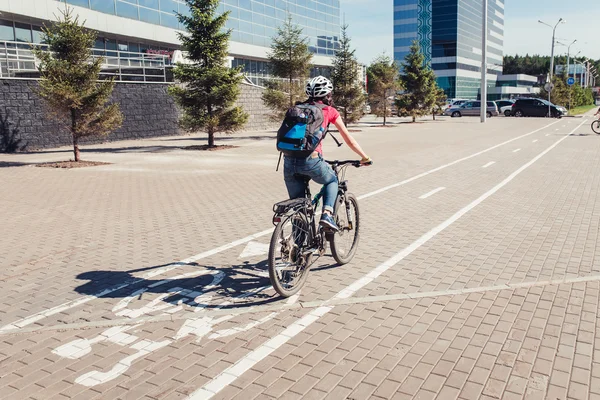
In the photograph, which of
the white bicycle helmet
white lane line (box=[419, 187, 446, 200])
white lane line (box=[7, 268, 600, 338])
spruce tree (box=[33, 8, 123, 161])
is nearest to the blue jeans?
the white bicycle helmet

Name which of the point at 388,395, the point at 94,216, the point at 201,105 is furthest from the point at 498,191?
the point at 201,105

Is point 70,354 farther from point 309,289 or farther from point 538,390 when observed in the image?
point 538,390

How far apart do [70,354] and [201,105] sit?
17568mm

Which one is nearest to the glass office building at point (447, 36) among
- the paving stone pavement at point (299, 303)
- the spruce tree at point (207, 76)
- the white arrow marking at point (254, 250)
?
the spruce tree at point (207, 76)

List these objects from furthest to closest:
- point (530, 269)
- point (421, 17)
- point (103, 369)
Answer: point (421, 17), point (530, 269), point (103, 369)

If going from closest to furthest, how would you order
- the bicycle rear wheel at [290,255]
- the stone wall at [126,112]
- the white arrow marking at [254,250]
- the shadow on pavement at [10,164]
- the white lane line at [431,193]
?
the bicycle rear wheel at [290,255] < the white arrow marking at [254,250] < the white lane line at [431,193] < the shadow on pavement at [10,164] < the stone wall at [126,112]

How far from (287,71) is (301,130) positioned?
24.5 m

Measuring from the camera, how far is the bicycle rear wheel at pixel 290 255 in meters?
4.82

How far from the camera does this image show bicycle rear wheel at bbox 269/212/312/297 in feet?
15.8

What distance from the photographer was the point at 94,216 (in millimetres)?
9008

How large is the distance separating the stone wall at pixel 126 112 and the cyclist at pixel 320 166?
1428 centimetres

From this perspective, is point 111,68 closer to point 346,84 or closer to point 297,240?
point 346,84

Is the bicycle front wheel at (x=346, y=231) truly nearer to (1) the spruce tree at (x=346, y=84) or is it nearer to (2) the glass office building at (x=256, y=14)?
(1) the spruce tree at (x=346, y=84)

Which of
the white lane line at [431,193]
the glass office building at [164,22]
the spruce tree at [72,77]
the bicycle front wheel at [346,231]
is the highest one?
the glass office building at [164,22]
